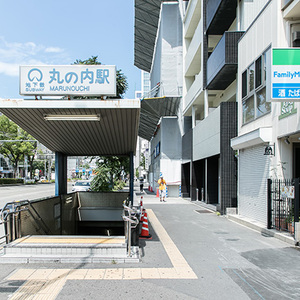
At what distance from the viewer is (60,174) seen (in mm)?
12609

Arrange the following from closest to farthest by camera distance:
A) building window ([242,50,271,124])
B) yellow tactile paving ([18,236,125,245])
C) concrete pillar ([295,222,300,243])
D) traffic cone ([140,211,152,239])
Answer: yellow tactile paving ([18,236,125,245]) < concrete pillar ([295,222,300,243]) < traffic cone ([140,211,152,239]) < building window ([242,50,271,124])

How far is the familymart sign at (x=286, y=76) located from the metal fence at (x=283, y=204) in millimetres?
2374

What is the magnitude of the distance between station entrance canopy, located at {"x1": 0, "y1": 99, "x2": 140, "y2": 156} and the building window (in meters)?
4.45

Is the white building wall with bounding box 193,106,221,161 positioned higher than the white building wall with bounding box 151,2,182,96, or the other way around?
the white building wall with bounding box 151,2,182,96

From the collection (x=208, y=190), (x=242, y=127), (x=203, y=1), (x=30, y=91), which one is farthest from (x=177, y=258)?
(x=203, y=1)

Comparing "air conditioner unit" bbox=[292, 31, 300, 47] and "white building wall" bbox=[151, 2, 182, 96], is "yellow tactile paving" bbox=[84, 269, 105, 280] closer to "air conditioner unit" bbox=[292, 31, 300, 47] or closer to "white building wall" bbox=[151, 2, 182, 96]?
"air conditioner unit" bbox=[292, 31, 300, 47]

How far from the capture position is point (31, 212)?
8859 millimetres

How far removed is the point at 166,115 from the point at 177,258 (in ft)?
74.2

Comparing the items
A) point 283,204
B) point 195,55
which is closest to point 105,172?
point 195,55

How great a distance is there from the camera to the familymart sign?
7.20 meters

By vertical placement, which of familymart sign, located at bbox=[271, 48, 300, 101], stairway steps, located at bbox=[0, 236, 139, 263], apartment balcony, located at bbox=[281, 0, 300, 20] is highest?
apartment balcony, located at bbox=[281, 0, 300, 20]

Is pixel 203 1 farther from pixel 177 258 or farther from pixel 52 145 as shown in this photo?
pixel 177 258

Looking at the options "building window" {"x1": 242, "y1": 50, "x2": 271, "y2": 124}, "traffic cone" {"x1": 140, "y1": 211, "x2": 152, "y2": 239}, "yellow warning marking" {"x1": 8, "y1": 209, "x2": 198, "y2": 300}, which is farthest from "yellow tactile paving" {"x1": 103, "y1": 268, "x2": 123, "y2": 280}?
"building window" {"x1": 242, "y1": 50, "x2": 271, "y2": 124}

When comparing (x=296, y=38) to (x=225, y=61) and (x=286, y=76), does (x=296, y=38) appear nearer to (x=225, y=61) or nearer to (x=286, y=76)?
(x=286, y=76)
